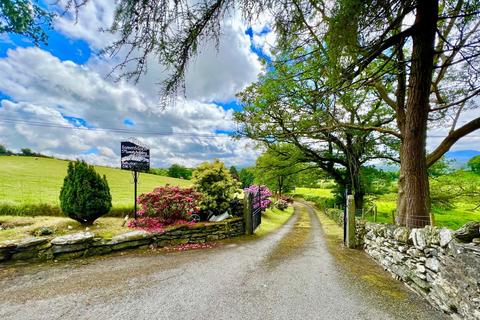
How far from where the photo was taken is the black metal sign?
6.64m

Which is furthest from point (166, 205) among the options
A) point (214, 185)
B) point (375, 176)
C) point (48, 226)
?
point (375, 176)

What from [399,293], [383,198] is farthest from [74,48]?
[383,198]

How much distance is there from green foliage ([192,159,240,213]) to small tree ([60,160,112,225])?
2.86m

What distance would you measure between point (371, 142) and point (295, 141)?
4.59 meters

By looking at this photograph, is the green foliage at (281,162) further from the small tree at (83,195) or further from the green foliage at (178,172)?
the green foliage at (178,172)

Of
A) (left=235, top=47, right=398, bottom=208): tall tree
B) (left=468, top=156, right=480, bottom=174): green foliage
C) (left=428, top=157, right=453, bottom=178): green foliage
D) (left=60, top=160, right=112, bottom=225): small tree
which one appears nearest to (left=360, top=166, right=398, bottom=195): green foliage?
(left=235, top=47, right=398, bottom=208): tall tree

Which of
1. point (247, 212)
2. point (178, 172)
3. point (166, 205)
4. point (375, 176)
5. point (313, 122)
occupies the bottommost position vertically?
point (247, 212)

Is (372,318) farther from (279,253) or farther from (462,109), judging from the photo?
(462,109)

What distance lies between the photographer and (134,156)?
676 cm

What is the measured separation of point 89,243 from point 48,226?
5.20 feet

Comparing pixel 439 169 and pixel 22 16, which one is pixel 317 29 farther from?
pixel 439 169

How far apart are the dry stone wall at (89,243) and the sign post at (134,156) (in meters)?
1.59

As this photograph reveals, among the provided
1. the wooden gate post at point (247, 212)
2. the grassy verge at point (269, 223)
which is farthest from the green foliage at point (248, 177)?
the wooden gate post at point (247, 212)

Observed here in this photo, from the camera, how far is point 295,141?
37.7 feet
